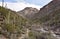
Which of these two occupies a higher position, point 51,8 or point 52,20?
point 51,8

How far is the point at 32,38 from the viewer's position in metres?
13.9

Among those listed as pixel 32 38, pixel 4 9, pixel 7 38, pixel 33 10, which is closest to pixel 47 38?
pixel 32 38

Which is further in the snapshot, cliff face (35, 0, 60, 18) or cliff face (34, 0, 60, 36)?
cliff face (35, 0, 60, 18)

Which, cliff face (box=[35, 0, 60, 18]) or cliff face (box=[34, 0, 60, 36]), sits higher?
cliff face (box=[35, 0, 60, 18])

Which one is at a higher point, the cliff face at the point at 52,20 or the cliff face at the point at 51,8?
the cliff face at the point at 51,8

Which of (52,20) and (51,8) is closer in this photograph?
(52,20)

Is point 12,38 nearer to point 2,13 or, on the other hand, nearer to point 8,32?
point 8,32

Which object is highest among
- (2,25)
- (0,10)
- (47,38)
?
(0,10)

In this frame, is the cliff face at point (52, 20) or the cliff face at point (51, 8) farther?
the cliff face at point (51, 8)

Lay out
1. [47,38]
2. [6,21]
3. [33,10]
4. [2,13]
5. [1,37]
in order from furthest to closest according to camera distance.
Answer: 1. [33,10]
2. [47,38]
3. [2,13]
4. [6,21]
5. [1,37]

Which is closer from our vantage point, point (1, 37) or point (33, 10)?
point (1, 37)

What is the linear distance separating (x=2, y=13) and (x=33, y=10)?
527ft

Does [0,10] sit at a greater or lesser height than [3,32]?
greater

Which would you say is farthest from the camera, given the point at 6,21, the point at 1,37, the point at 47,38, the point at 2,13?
the point at 47,38
